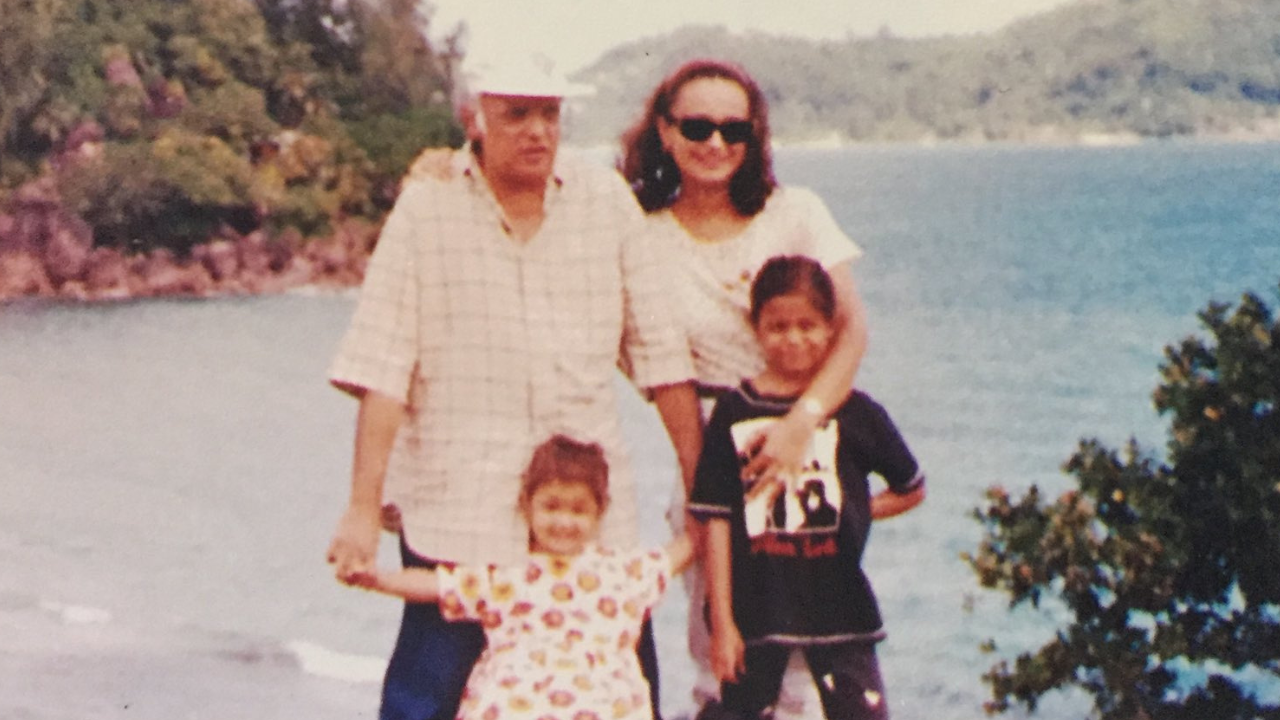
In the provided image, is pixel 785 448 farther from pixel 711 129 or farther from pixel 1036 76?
pixel 1036 76

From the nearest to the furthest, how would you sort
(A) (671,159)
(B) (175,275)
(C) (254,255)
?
(A) (671,159) < (B) (175,275) < (C) (254,255)

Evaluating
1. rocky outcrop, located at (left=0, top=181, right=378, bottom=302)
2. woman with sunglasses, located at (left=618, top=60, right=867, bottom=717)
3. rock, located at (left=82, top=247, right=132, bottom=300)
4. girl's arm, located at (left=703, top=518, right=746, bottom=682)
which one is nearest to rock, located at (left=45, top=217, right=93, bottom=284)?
rocky outcrop, located at (left=0, top=181, right=378, bottom=302)

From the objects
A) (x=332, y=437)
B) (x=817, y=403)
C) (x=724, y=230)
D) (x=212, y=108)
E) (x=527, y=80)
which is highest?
(x=527, y=80)

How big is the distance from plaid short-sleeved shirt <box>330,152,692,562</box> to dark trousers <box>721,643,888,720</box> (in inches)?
12.7

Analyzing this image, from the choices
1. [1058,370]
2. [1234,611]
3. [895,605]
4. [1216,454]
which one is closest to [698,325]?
[1216,454]

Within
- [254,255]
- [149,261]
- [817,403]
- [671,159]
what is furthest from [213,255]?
[817,403]

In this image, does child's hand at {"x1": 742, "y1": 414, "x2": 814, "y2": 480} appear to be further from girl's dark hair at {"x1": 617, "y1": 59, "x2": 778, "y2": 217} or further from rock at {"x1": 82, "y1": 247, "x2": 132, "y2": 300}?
rock at {"x1": 82, "y1": 247, "x2": 132, "y2": 300}

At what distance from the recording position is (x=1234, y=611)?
4.04 metres

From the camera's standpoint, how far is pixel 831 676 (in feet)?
7.43

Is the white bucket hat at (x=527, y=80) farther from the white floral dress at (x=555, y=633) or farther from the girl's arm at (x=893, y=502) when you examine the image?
the girl's arm at (x=893, y=502)

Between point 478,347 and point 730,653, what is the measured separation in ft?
2.10

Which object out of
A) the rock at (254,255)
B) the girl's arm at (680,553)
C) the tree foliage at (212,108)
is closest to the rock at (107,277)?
→ the tree foliage at (212,108)

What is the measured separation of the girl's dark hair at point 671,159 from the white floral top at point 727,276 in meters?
0.06

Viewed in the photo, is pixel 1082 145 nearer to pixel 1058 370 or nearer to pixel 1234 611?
pixel 1058 370
